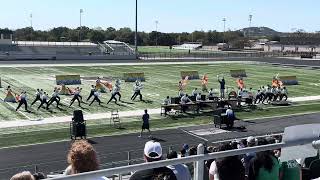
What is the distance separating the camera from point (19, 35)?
470 ft

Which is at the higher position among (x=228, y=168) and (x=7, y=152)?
(x=228, y=168)

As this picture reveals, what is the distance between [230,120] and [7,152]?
34.1ft

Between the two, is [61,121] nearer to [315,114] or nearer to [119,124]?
[119,124]

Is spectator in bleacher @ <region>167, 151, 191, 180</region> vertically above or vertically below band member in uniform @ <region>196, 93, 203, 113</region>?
above

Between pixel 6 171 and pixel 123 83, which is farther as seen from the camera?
pixel 123 83

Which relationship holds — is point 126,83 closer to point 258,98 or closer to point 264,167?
point 258,98

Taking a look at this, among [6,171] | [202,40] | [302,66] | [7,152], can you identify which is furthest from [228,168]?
[202,40]

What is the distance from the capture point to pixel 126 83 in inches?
1565

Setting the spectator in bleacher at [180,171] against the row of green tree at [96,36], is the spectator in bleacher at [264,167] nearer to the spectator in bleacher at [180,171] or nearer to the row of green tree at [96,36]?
the spectator in bleacher at [180,171]

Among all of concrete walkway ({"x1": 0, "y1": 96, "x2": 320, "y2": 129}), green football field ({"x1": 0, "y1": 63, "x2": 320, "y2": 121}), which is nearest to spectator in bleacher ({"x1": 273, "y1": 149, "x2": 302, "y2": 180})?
concrete walkway ({"x1": 0, "y1": 96, "x2": 320, "y2": 129})

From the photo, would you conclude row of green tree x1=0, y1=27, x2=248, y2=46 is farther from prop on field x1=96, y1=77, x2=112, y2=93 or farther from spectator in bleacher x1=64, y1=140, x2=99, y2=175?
spectator in bleacher x1=64, y1=140, x2=99, y2=175

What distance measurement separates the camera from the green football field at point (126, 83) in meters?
27.9

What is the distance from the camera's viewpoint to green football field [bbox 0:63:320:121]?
91.5ft

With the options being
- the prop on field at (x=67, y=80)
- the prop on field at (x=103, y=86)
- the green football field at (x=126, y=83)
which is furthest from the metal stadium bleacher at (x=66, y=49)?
the prop on field at (x=103, y=86)
